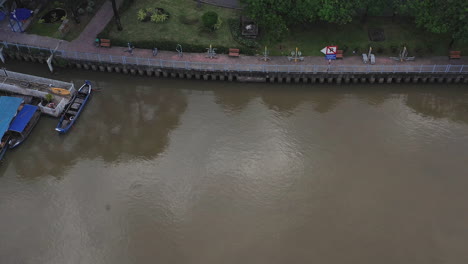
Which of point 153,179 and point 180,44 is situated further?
point 180,44

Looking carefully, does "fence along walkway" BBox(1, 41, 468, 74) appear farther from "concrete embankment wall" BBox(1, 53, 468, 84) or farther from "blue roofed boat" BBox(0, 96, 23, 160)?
"blue roofed boat" BBox(0, 96, 23, 160)

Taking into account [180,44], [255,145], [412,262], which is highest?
[180,44]

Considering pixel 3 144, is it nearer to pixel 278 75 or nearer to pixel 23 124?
pixel 23 124

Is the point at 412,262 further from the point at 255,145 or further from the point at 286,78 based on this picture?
the point at 286,78

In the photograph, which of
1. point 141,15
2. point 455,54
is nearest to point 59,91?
point 141,15

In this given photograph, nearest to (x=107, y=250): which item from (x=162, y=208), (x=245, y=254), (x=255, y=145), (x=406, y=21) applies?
(x=162, y=208)
